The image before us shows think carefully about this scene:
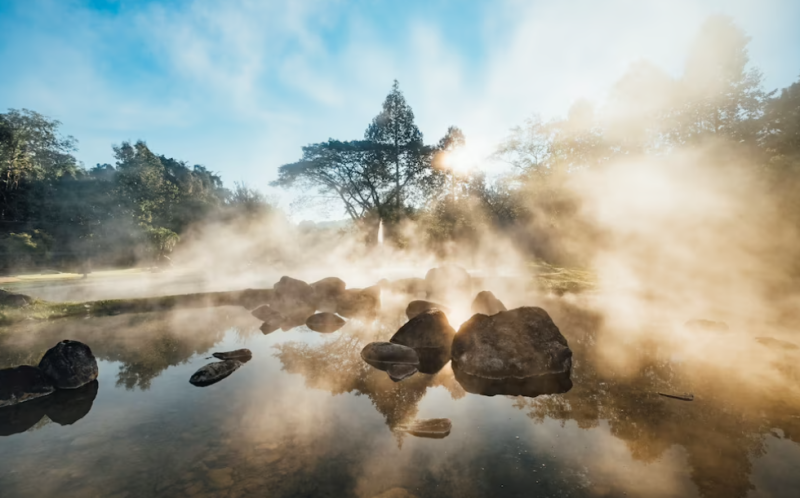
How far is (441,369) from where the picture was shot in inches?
319

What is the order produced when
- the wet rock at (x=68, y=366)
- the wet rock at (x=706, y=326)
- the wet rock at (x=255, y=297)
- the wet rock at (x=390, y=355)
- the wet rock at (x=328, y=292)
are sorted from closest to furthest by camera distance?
the wet rock at (x=68, y=366), the wet rock at (x=390, y=355), the wet rock at (x=706, y=326), the wet rock at (x=328, y=292), the wet rock at (x=255, y=297)

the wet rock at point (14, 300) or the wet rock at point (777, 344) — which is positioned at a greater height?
the wet rock at point (14, 300)

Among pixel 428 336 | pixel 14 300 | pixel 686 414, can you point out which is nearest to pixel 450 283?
pixel 428 336

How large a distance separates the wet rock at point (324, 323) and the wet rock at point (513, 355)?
4.88 meters

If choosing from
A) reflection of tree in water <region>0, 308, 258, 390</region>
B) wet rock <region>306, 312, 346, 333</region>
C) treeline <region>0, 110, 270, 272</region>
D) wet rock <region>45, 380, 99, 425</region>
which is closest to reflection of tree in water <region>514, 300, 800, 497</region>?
wet rock <region>306, 312, 346, 333</region>

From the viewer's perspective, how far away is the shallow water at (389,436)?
4074mm

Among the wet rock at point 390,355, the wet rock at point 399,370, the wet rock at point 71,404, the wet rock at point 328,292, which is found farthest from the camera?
the wet rock at point 328,292

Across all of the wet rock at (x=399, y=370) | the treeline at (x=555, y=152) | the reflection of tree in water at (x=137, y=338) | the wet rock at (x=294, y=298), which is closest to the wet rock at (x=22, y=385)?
the reflection of tree in water at (x=137, y=338)

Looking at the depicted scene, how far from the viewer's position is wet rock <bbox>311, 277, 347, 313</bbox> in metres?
15.5

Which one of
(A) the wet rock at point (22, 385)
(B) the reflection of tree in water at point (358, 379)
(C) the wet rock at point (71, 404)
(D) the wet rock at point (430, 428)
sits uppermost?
(A) the wet rock at point (22, 385)

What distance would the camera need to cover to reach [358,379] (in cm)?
739

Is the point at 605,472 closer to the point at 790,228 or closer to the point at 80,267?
the point at 790,228

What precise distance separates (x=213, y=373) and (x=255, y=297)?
9074 millimetres

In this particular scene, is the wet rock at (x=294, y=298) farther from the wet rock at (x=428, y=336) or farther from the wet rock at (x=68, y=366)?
the wet rock at (x=68, y=366)
